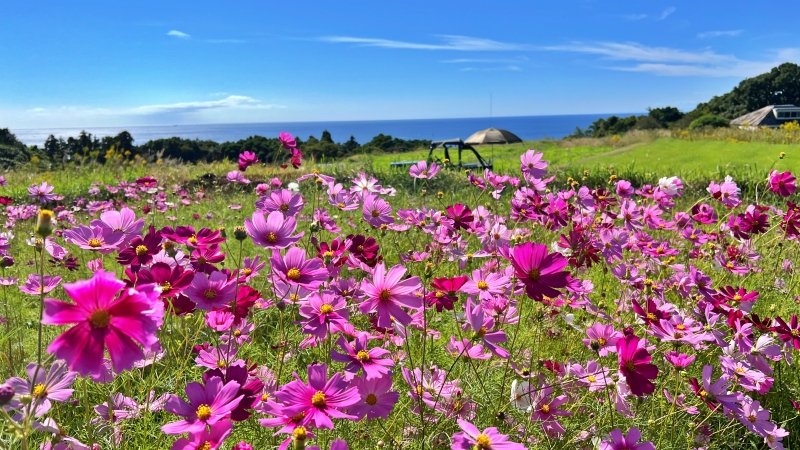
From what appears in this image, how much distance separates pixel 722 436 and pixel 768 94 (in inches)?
2089

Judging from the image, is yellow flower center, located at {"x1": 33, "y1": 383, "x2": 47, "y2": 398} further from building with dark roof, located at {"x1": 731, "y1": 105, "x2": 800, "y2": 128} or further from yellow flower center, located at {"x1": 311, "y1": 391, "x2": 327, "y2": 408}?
building with dark roof, located at {"x1": 731, "y1": 105, "x2": 800, "y2": 128}

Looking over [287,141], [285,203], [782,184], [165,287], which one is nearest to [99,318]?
[165,287]

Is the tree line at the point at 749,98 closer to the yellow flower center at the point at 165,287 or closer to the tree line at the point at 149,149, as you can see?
the tree line at the point at 149,149

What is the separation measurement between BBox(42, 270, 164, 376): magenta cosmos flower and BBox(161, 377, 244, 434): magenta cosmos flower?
0.22 metres

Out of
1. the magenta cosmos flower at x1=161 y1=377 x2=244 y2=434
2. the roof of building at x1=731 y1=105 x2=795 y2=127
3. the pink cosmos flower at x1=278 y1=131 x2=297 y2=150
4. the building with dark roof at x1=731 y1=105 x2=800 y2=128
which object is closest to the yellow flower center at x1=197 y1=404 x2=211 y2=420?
the magenta cosmos flower at x1=161 y1=377 x2=244 y2=434

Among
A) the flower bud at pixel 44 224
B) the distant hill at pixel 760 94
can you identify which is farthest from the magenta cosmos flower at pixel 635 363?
the distant hill at pixel 760 94

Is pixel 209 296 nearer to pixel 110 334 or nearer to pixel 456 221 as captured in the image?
pixel 110 334

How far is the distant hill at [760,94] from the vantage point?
42844 millimetres

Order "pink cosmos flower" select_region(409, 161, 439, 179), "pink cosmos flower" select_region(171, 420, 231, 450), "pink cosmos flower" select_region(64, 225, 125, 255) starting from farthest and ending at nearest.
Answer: "pink cosmos flower" select_region(409, 161, 439, 179)
"pink cosmos flower" select_region(64, 225, 125, 255)
"pink cosmos flower" select_region(171, 420, 231, 450)

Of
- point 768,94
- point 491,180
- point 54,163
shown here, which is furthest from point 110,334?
point 768,94

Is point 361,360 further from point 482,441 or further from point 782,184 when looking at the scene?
point 782,184

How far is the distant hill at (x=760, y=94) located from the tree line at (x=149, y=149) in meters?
35.4

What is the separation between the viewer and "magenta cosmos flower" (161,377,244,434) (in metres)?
0.80

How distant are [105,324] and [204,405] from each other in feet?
0.94
